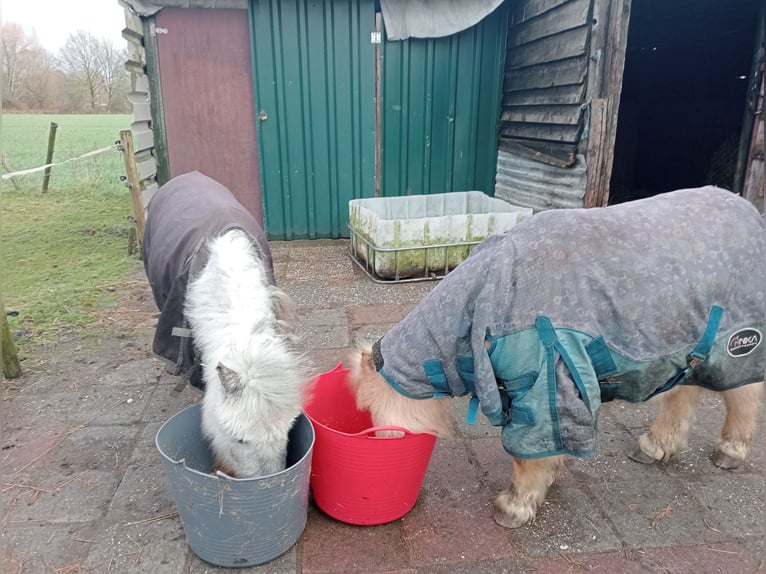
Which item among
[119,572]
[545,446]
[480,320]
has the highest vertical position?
[480,320]

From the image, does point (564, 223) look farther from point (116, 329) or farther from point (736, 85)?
point (736, 85)

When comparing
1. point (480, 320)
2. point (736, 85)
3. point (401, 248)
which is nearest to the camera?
point (480, 320)

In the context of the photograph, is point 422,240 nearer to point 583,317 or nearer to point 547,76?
point 547,76

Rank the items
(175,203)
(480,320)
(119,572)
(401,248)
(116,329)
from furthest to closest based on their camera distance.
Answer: (401,248) < (116,329) < (175,203) < (119,572) < (480,320)

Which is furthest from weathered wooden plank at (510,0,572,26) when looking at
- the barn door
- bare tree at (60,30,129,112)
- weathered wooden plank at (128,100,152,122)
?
bare tree at (60,30,129,112)

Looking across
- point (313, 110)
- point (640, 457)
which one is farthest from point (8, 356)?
point (313, 110)

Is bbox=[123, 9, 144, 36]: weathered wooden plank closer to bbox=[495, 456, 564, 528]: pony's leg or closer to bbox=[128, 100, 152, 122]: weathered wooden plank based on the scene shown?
bbox=[128, 100, 152, 122]: weathered wooden plank

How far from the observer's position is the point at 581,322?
1899 mm

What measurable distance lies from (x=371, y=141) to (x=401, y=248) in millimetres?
2245

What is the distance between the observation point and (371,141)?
22.9 feet

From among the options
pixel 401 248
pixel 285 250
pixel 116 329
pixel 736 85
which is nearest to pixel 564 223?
pixel 401 248

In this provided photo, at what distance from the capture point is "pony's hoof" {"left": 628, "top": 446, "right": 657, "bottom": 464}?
2.78 metres

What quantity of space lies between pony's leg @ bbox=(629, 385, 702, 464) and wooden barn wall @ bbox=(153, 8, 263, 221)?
5.55 m

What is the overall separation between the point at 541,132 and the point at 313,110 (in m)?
2.80
